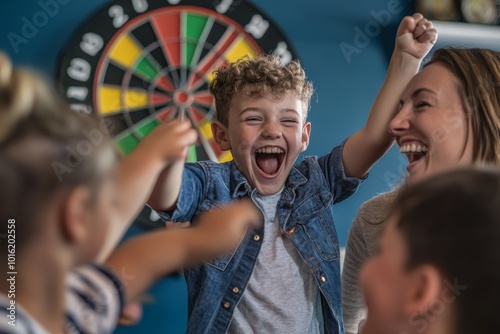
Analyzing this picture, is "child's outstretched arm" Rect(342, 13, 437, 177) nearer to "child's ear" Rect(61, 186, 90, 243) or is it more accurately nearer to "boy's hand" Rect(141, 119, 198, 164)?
"boy's hand" Rect(141, 119, 198, 164)

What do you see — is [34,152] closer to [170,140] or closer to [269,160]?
[170,140]

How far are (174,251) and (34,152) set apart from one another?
123mm

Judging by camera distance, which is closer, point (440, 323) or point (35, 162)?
point (35, 162)

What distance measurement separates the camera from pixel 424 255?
538 mm

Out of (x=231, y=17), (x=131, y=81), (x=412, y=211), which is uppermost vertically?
(x=231, y=17)

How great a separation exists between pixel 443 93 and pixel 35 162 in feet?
2.32

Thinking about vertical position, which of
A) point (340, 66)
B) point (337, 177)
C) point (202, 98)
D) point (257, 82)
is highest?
point (340, 66)

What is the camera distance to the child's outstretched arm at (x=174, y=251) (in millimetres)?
437

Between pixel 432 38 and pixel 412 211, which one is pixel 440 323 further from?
pixel 432 38

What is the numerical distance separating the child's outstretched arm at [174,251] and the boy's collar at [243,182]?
2.03 feet

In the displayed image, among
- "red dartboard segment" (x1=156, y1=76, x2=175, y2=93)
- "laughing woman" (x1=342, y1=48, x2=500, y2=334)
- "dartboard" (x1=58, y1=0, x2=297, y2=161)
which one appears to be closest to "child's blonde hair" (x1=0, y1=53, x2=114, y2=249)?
"laughing woman" (x1=342, y1=48, x2=500, y2=334)

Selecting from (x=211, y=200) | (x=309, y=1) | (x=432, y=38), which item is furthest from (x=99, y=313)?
(x=309, y=1)

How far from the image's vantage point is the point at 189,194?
92cm

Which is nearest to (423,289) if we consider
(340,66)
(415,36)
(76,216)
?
(76,216)
